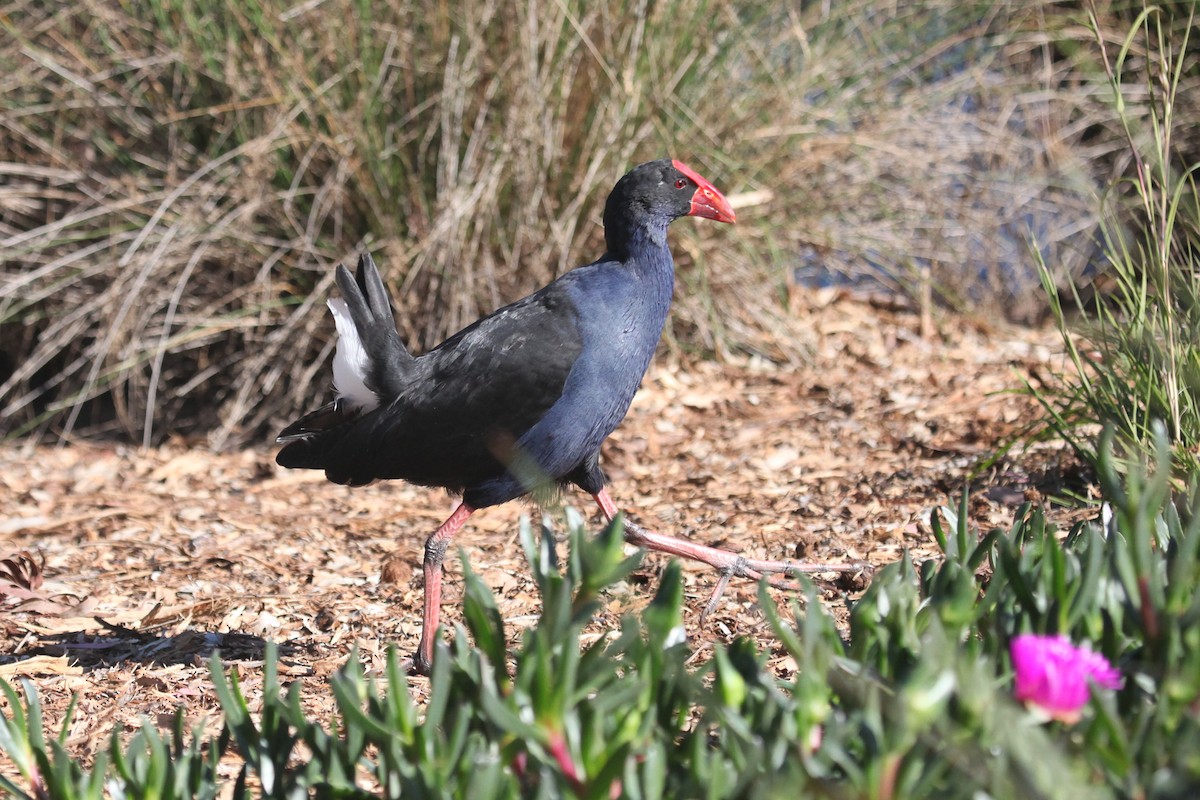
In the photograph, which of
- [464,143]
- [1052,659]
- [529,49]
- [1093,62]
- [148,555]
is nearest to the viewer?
[1052,659]

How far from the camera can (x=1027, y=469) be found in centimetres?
394

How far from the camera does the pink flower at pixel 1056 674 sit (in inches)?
60.8

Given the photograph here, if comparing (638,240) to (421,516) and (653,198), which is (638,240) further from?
(421,516)

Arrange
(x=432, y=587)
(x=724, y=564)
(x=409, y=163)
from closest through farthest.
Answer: (x=432, y=587) < (x=724, y=564) < (x=409, y=163)

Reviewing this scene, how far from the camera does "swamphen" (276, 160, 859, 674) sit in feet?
10.5

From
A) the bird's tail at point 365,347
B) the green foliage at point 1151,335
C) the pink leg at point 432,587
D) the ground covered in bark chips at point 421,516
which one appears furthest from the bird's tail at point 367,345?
the green foliage at point 1151,335

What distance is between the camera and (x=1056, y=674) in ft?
5.10

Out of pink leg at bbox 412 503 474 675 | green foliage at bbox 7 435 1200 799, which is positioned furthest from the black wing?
green foliage at bbox 7 435 1200 799

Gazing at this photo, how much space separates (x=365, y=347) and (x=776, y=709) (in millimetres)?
1957

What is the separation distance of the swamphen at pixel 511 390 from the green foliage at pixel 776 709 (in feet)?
4.31

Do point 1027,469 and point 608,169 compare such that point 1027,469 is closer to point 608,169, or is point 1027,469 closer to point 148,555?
point 608,169

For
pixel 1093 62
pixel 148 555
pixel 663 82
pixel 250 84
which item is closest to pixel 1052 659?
pixel 148 555

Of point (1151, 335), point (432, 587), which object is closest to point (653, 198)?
point (432, 587)

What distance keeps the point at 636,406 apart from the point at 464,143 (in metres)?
1.30
